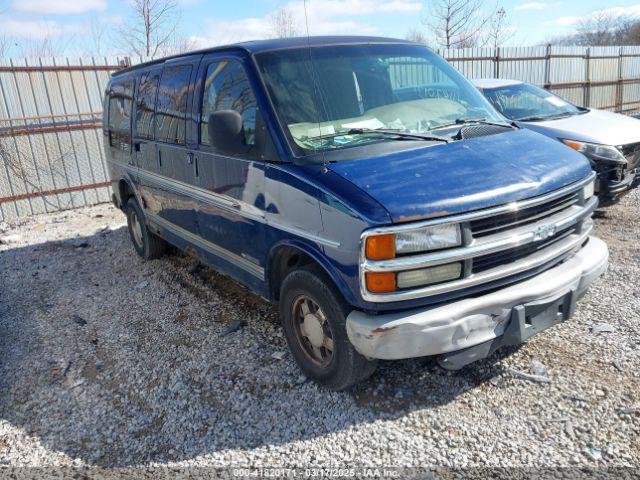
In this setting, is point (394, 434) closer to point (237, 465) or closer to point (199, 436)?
point (237, 465)

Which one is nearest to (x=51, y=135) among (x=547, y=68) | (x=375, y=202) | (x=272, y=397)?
(x=272, y=397)

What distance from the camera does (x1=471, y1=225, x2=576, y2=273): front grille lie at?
2.82 meters

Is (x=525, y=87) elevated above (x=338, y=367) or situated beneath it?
elevated above

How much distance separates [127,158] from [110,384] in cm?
317

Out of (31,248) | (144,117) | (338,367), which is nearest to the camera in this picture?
(338,367)

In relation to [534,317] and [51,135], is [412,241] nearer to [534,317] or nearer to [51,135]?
[534,317]

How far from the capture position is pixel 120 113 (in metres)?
6.18

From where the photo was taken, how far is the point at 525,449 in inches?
107

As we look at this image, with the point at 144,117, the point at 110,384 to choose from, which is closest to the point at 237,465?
the point at 110,384

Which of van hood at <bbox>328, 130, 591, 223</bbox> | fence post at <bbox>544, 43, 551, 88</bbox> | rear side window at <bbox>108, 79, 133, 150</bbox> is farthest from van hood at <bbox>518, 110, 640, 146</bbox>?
fence post at <bbox>544, 43, 551, 88</bbox>

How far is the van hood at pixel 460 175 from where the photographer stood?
8.76 ft

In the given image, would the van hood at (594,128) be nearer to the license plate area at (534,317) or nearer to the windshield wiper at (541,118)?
the windshield wiper at (541,118)

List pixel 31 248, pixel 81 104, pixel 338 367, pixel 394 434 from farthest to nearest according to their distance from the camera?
pixel 81 104
pixel 31 248
pixel 338 367
pixel 394 434

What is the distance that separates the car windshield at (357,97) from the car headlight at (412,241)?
2.79 ft
